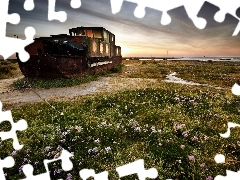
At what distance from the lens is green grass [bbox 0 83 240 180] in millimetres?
6113

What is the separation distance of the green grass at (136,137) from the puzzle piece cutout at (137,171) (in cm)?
18

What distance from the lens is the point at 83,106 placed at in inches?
460

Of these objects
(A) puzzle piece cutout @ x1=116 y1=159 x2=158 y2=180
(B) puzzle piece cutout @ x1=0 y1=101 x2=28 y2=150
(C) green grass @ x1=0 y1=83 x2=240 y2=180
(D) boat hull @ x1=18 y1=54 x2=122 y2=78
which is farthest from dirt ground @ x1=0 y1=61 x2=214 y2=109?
(A) puzzle piece cutout @ x1=116 y1=159 x2=158 y2=180

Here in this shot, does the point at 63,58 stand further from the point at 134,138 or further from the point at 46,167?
the point at 46,167

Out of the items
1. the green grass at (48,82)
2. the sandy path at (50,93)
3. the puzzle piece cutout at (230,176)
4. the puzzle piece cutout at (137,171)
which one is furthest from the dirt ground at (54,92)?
the puzzle piece cutout at (230,176)

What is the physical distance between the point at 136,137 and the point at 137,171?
6.80 ft

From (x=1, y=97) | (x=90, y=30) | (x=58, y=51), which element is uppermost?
(x=90, y=30)

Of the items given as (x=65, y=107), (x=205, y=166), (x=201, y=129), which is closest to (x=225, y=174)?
(x=205, y=166)

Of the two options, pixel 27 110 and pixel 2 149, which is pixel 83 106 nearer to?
pixel 27 110

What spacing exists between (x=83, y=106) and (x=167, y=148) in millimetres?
5889

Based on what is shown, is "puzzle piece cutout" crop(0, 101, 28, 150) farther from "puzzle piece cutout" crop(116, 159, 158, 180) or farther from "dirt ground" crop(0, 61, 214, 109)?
"dirt ground" crop(0, 61, 214, 109)

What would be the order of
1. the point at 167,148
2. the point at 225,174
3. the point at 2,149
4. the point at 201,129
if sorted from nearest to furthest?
the point at 225,174, the point at 167,148, the point at 2,149, the point at 201,129

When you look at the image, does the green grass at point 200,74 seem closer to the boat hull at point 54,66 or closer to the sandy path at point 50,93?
the boat hull at point 54,66

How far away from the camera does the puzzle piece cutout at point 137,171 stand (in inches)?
218
